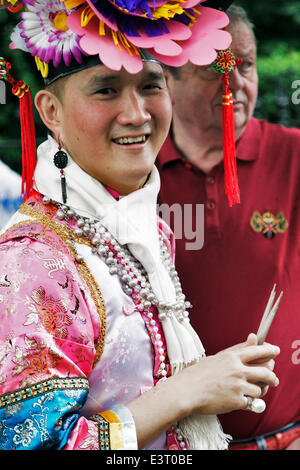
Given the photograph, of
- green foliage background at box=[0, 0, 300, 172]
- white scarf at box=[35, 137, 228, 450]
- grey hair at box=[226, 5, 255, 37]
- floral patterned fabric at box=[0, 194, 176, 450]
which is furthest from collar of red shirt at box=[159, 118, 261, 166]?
green foliage background at box=[0, 0, 300, 172]

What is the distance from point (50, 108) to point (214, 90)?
0.73m

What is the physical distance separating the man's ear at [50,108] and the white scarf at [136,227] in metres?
0.04

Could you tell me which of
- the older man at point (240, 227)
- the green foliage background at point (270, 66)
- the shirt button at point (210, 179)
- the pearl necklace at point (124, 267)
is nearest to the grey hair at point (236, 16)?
the older man at point (240, 227)

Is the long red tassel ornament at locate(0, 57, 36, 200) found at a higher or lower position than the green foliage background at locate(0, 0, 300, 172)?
higher

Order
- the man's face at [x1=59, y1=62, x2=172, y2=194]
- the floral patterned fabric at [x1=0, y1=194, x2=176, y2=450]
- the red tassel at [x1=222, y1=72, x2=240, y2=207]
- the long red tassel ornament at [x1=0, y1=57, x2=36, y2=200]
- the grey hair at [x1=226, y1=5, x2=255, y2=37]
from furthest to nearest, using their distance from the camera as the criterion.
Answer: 1. the grey hair at [x1=226, y1=5, x2=255, y2=37]
2. the red tassel at [x1=222, y1=72, x2=240, y2=207]
3. the long red tassel ornament at [x1=0, y1=57, x2=36, y2=200]
4. the man's face at [x1=59, y1=62, x2=172, y2=194]
5. the floral patterned fabric at [x1=0, y1=194, x2=176, y2=450]

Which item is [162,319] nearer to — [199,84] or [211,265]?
[211,265]

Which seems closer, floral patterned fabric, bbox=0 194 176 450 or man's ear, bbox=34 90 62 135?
floral patterned fabric, bbox=0 194 176 450

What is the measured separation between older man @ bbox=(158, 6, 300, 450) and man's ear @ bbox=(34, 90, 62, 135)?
67cm

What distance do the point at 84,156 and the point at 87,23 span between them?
0.96ft

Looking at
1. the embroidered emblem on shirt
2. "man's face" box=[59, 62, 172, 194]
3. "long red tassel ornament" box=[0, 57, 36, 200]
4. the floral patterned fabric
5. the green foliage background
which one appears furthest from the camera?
the green foliage background

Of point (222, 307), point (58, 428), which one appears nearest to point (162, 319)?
point (58, 428)

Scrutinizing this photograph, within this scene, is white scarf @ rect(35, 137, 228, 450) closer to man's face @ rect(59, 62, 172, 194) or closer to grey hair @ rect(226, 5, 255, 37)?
man's face @ rect(59, 62, 172, 194)

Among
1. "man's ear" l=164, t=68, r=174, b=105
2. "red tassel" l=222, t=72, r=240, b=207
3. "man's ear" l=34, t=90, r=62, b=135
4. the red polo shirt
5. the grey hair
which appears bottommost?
the red polo shirt

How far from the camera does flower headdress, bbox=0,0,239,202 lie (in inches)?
52.1
